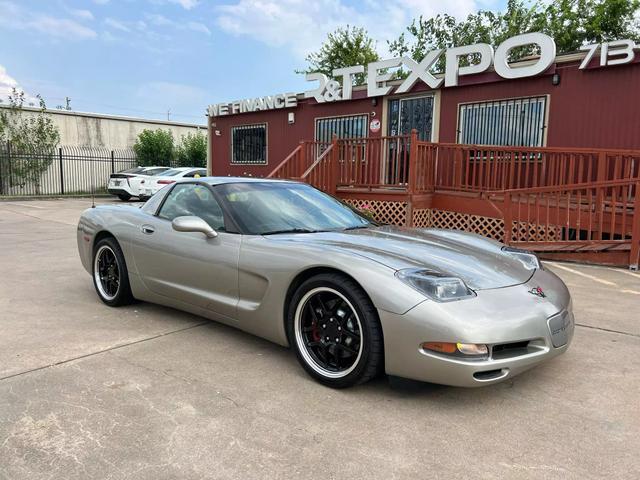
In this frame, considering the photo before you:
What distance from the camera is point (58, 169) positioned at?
72.9ft

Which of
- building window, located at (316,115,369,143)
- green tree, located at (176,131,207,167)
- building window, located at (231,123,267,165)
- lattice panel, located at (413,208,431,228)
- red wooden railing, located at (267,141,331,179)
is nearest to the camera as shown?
lattice panel, located at (413,208,431,228)

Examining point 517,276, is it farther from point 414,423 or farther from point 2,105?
point 2,105

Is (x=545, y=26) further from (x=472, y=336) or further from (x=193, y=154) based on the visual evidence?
(x=472, y=336)

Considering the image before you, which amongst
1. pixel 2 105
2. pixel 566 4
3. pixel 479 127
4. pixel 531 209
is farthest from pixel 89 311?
pixel 566 4

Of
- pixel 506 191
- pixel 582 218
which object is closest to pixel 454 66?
pixel 506 191

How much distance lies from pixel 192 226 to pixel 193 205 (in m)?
0.63

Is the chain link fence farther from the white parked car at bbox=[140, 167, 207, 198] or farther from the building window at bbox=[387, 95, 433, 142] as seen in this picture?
the building window at bbox=[387, 95, 433, 142]

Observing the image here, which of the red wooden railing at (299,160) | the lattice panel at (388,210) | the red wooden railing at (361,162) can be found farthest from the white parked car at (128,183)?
the lattice panel at (388,210)

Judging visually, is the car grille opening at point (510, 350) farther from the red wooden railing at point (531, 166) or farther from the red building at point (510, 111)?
the red building at point (510, 111)

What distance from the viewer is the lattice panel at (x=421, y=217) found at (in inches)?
365

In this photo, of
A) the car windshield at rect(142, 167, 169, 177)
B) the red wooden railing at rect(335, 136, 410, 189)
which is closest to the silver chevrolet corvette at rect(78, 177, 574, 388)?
the red wooden railing at rect(335, 136, 410, 189)

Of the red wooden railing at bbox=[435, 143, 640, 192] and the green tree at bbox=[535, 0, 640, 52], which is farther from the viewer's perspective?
the green tree at bbox=[535, 0, 640, 52]

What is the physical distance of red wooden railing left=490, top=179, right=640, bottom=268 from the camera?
6.88 meters

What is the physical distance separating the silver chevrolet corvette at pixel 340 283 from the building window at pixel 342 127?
8.62m
